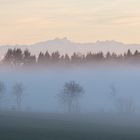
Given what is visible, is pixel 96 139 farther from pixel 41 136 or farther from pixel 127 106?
pixel 127 106

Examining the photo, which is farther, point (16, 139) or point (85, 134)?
point (85, 134)

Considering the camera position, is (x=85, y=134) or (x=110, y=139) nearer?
(x=110, y=139)

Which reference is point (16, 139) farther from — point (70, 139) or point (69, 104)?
point (69, 104)

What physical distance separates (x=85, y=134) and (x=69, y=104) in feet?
378

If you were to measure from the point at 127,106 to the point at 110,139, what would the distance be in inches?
4900

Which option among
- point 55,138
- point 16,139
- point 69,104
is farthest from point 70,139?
point 69,104

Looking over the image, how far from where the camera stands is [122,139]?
76375 millimetres

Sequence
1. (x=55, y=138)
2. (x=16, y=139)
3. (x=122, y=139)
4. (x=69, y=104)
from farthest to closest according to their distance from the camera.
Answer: (x=69, y=104) → (x=122, y=139) → (x=55, y=138) → (x=16, y=139)

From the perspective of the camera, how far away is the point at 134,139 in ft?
254

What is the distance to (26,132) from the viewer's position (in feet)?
253

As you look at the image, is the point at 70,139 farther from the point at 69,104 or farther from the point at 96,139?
the point at 69,104

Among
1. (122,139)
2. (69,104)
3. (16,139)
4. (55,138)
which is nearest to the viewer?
(16,139)

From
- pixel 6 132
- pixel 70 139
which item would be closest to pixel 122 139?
pixel 70 139

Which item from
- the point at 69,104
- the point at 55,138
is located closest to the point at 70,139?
the point at 55,138
